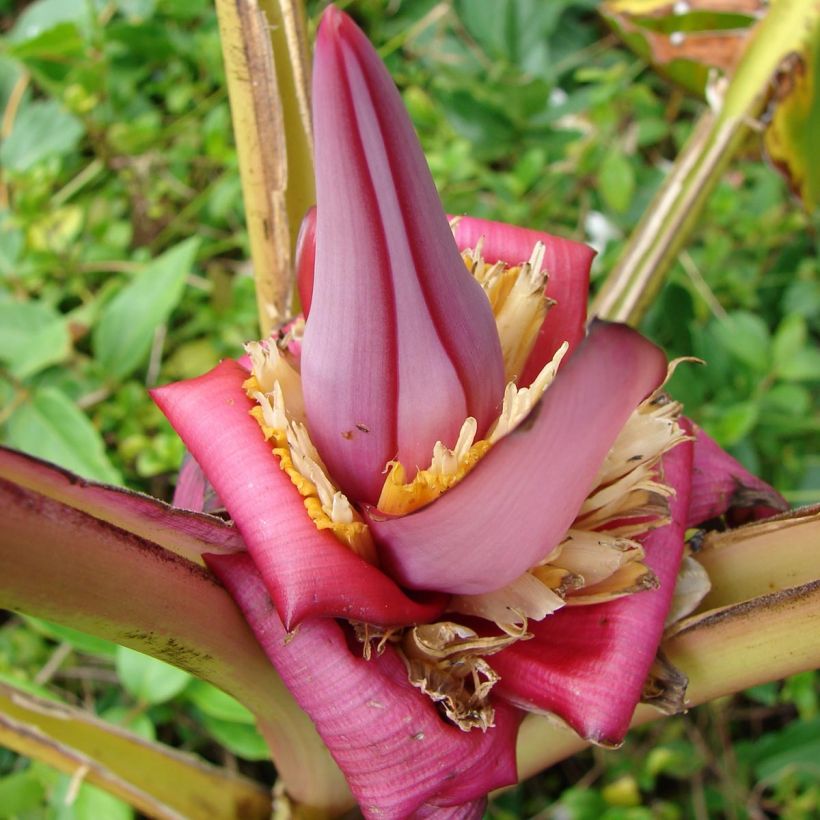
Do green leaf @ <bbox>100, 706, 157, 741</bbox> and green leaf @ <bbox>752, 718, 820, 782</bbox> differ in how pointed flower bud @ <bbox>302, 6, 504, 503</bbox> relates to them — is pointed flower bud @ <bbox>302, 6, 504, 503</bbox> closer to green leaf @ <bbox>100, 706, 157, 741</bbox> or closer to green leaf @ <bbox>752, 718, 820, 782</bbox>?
green leaf @ <bbox>100, 706, 157, 741</bbox>

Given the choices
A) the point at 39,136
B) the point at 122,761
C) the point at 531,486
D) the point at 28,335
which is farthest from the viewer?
the point at 39,136

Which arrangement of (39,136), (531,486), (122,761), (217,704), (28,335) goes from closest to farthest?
(531,486) < (122,761) < (217,704) < (28,335) < (39,136)

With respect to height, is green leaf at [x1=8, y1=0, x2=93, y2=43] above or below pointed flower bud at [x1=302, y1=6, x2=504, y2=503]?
above

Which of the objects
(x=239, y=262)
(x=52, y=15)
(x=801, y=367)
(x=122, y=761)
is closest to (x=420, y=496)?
(x=122, y=761)

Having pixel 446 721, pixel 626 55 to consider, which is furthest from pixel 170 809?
pixel 626 55

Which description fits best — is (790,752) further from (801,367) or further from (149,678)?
(149,678)

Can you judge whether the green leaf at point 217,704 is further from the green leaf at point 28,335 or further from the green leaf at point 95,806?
the green leaf at point 28,335

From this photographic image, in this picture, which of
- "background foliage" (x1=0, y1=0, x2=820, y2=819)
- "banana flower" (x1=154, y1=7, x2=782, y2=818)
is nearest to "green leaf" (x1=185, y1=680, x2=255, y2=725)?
"background foliage" (x1=0, y1=0, x2=820, y2=819)
